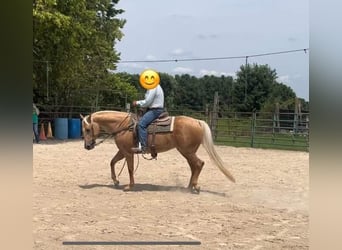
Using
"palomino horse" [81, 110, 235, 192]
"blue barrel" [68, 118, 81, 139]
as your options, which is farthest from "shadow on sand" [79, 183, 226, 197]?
"blue barrel" [68, 118, 81, 139]

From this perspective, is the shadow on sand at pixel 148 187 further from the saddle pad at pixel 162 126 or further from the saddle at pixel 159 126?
the saddle pad at pixel 162 126

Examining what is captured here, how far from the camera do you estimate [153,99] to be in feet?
17.5

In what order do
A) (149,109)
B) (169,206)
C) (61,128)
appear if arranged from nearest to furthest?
1. (169,206)
2. (149,109)
3. (61,128)

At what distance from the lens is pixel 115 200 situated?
531 centimetres

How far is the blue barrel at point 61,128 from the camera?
406 inches

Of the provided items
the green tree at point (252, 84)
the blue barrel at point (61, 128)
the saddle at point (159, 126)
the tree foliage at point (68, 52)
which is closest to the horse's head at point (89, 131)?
the saddle at point (159, 126)

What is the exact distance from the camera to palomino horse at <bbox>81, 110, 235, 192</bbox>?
19.0 feet

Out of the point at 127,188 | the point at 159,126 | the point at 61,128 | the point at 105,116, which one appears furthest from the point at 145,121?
the point at 61,128

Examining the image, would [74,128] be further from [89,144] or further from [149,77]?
[149,77]

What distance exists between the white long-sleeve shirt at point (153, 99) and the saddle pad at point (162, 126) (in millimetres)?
348

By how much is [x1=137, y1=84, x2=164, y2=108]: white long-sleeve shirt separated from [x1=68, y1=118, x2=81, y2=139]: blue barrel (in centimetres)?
510

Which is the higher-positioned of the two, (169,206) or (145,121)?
(145,121)

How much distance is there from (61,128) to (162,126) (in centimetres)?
528
